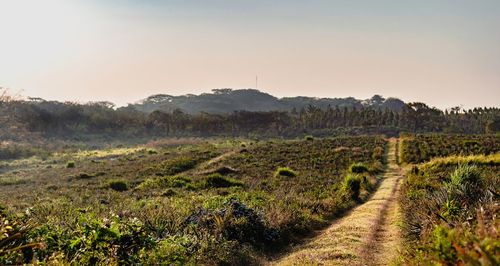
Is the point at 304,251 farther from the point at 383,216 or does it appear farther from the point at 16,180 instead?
the point at 16,180

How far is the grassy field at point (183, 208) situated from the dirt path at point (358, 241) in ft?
3.36

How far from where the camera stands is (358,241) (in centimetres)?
1595

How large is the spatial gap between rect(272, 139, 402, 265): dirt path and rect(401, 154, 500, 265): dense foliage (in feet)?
2.91

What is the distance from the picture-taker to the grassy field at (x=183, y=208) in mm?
9891

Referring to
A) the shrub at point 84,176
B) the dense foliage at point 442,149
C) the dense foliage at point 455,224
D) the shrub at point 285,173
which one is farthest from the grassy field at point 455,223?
the shrub at point 84,176

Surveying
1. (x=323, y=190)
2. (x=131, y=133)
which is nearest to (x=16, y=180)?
(x=323, y=190)

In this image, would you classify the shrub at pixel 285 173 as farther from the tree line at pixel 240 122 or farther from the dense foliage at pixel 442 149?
the tree line at pixel 240 122

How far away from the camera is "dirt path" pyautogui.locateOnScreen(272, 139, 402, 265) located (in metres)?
13.5

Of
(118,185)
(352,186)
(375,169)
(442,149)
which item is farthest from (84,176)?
(442,149)

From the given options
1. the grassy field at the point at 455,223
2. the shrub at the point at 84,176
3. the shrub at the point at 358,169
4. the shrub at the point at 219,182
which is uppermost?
the grassy field at the point at 455,223

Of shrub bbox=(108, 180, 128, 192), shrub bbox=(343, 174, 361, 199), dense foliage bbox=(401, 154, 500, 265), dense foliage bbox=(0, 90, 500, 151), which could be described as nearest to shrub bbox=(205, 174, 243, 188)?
shrub bbox=(108, 180, 128, 192)

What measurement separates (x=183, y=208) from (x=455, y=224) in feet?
42.5

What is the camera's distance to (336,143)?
66.4 m

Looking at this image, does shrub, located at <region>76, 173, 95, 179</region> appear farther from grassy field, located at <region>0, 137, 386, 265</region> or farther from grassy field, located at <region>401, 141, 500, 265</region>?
grassy field, located at <region>401, 141, 500, 265</region>
